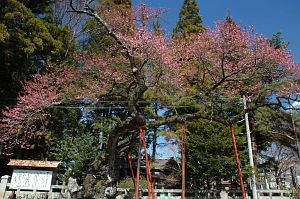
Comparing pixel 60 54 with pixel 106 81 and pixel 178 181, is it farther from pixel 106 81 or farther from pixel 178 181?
pixel 178 181

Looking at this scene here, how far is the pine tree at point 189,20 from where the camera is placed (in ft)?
A: 63.9

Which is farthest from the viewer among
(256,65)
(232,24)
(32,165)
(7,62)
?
(32,165)

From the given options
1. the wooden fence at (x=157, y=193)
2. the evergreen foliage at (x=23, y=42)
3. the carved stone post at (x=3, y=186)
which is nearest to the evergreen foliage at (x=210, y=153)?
the wooden fence at (x=157, y=193)

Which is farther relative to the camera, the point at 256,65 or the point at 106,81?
the point at 106,81

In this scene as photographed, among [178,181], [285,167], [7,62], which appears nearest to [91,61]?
[7,62]

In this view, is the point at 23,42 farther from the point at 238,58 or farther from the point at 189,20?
the point at 189,20

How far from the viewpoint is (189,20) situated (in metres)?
20.2

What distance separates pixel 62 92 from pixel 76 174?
4.49m

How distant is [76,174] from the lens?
1460 centimetres

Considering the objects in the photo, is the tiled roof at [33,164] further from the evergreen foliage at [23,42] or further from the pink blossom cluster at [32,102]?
the evergreen foliage at [23,42]

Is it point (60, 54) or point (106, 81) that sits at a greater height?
point (60, 54)

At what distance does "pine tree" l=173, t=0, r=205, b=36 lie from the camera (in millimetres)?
19469

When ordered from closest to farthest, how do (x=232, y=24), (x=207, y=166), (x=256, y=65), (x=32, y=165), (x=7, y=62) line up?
(x=256, y=65), (x=232, y=24), (x=7, y=62), (x=32, y=165), (x=207, y=166)

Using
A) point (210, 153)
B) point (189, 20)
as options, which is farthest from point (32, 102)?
point (189, 20)
